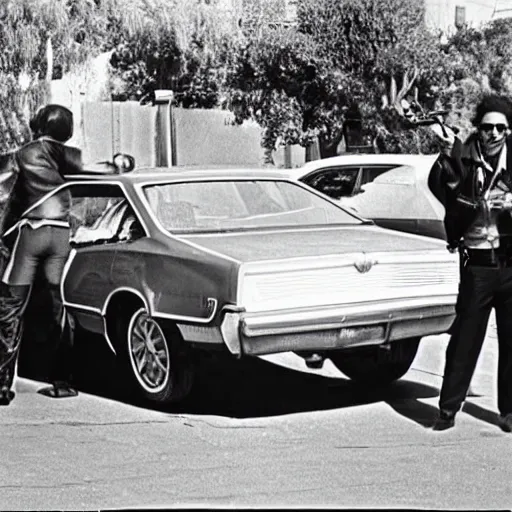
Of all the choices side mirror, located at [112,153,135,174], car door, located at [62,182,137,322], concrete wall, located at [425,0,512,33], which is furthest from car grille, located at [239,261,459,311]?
concrete wall, located at [425,0,512,33]

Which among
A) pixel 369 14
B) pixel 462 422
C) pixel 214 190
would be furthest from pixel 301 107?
pixel 462 422

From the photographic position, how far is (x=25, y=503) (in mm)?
5605

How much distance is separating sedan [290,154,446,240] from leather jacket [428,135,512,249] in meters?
4.20

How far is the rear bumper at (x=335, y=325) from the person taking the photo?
7.08 meters

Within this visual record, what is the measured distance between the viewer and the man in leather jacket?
8055 millimetres

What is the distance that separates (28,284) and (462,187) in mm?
2853

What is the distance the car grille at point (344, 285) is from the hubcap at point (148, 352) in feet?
2.71

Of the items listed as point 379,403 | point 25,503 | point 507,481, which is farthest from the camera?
point 379,403

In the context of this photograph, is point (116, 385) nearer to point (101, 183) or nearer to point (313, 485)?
point (101, 183)

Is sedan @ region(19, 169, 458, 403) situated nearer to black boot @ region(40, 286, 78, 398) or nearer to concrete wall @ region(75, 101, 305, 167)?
black boot @ region(40, 286, 78, 398)

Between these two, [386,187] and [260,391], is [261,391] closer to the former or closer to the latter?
[260,391]

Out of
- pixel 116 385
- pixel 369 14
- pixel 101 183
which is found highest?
pixel 369 14

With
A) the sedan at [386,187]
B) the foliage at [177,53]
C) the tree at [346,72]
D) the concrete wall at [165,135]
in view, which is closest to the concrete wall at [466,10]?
the concrete wall at [165,135]

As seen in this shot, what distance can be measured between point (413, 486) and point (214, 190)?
3467 mm
